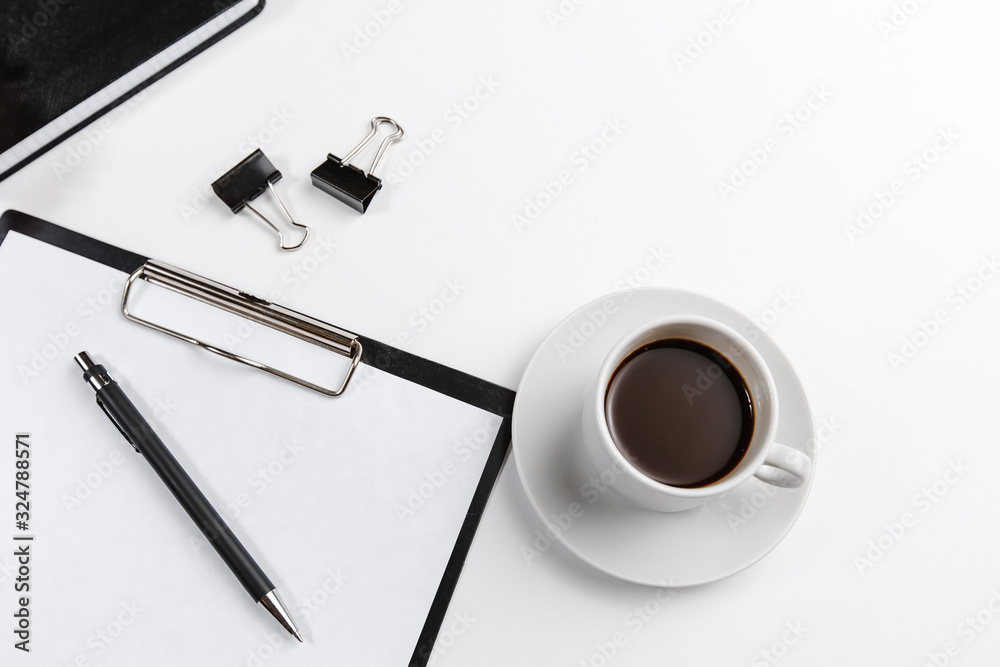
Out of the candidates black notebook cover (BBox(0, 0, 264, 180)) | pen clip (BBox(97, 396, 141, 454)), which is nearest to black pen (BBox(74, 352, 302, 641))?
pen clip (BBox(97, 396, 141, 454))

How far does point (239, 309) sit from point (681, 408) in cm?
48

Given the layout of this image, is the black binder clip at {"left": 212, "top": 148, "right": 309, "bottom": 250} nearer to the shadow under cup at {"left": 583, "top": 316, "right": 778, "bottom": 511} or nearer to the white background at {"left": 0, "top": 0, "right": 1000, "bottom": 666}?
the white background at {"left": 0, "top": 0, "right": 1000, "bottom": 666}

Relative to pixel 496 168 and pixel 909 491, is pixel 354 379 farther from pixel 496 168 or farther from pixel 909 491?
pixel 909 491

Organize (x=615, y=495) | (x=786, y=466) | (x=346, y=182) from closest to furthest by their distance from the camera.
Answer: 1. (x=786, y=466)
2. (x=615, y=495)
3. (x=346, y=182)

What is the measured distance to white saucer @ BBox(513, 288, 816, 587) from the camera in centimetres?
66

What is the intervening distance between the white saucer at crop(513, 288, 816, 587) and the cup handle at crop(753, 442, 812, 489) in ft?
0.30

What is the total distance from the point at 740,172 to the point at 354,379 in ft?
1.69

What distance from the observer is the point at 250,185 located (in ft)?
2.51

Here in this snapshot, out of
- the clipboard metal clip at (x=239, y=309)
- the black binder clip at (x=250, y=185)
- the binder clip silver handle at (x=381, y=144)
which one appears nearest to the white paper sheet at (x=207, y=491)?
the clipboard metal clip at (x=239, y=309)

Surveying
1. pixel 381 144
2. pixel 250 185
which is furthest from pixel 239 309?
pixel 381 144

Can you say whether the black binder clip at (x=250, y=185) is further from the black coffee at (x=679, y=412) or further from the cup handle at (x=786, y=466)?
the cup handle at (x=786, y=466)

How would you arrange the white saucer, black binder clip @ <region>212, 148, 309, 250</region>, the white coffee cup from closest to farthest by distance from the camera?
1. the white coffee cup
2. the white saucer
3. black binder clip @ <region>212, 148, 309, 250</region>

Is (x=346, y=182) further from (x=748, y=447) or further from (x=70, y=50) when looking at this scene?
(x=748, y=447)

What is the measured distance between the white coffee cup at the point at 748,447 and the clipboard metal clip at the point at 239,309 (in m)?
0.29
